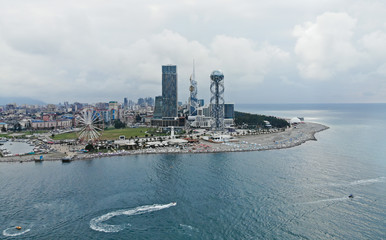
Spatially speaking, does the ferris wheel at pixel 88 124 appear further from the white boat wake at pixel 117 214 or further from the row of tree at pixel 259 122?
the row of tree at pixel 259 122

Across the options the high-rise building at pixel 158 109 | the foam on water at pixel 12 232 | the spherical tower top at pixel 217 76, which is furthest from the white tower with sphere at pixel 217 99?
the foam on water at pixel 12 232

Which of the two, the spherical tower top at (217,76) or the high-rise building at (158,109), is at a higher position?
the spherical tower top at (217,76)

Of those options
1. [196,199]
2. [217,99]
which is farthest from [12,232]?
[217,99]

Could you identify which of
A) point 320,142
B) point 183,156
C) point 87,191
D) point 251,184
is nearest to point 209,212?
point 251,184

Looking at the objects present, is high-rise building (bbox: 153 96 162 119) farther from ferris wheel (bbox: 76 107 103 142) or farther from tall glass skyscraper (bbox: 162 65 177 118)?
ferris wheel (bbox: 76 107 103 142)

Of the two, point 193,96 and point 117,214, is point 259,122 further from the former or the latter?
point 117,214
